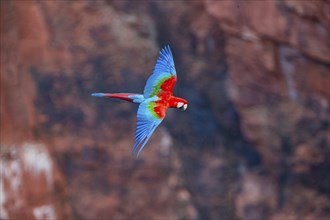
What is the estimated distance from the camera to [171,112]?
419 centimetres

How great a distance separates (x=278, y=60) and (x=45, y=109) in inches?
41.5

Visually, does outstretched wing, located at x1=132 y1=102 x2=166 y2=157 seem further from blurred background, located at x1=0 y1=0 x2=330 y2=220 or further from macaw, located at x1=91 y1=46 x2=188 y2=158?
blurred background, located at x1=0 y1=0 x2=330 y2=220

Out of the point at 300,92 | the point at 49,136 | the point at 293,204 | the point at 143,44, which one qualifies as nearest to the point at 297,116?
the point at 300,92

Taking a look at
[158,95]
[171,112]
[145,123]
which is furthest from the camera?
[171,112]

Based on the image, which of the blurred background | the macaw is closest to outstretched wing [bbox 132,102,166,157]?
the macaw

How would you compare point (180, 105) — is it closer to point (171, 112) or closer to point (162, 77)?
point (162, 77)

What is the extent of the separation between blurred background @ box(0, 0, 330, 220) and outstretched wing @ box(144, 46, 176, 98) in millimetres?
928

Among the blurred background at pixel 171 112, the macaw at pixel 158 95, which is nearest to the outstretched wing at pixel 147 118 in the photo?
the macaw at pixel 158 95

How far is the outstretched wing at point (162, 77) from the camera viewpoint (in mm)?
3107

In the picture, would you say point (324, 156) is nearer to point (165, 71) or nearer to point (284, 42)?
point (284, 42)

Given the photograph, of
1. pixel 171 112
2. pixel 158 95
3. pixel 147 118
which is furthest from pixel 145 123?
pixel 171 112

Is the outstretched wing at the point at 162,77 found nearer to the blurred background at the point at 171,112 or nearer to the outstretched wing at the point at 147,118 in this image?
the outstretched wing at the point at 147,118

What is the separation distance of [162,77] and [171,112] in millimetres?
1078

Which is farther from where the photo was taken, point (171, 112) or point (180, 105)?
point (171, 112)
